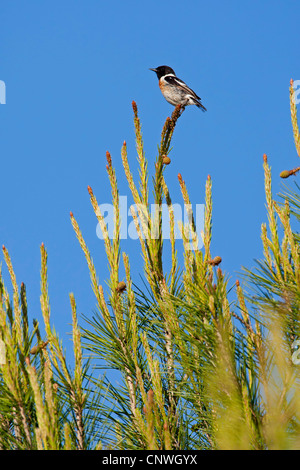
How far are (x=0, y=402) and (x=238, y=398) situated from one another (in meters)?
1.06

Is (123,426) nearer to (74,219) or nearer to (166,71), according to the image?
(74,219)

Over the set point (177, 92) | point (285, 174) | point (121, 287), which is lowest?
point (121, 287)

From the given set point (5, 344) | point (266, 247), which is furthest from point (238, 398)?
point (5, 344)
